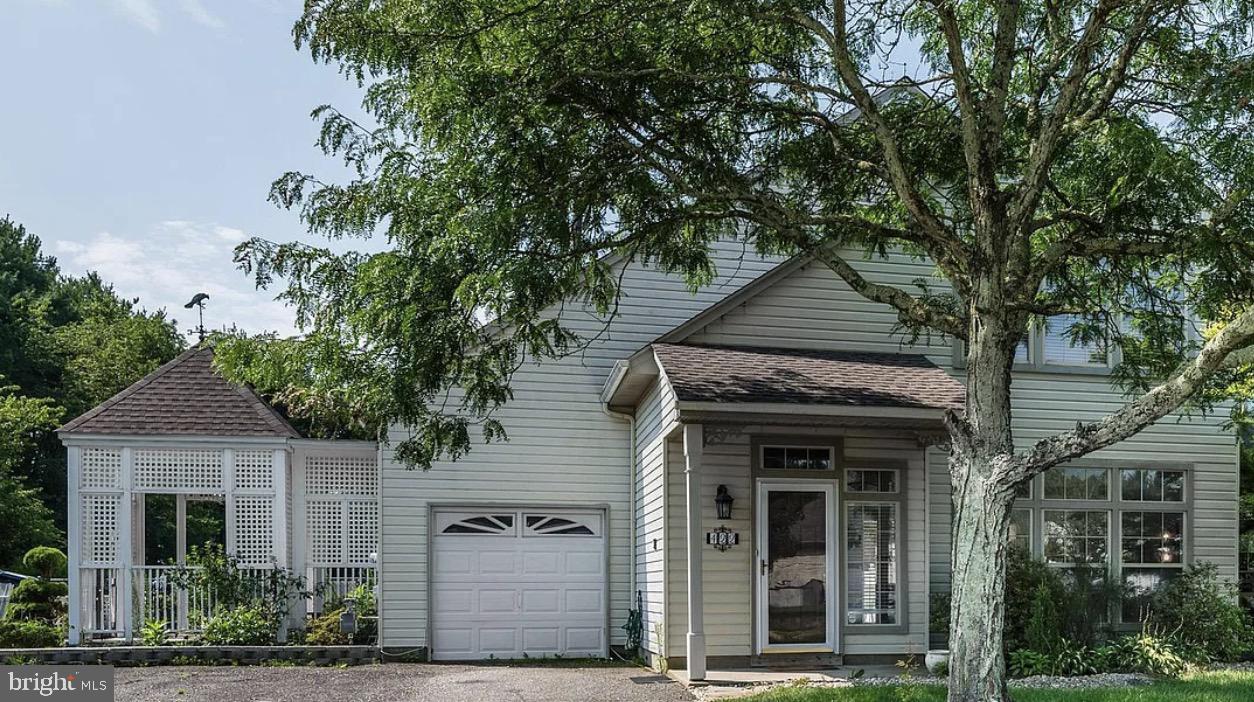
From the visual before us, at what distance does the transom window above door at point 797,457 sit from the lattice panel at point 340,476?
5805mm

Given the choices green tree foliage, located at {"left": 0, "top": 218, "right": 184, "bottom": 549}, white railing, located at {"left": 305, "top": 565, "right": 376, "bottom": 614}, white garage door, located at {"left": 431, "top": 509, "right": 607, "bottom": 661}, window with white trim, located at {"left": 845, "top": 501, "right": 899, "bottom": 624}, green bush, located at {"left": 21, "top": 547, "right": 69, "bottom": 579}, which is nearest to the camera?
window with white trim, located at {"left": 845, "top": 501, "right": 899, "bottom": 624}

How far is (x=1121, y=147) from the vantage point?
24.0 feet

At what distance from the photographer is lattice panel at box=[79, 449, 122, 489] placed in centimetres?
1376

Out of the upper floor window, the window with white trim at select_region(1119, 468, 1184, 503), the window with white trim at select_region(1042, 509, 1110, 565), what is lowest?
the window with white trim at select_region(1042, 509, 1110, 565)

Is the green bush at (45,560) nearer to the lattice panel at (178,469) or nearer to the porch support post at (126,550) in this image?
the porch support post at (126,550)

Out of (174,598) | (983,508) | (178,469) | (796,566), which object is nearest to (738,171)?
(983,508)

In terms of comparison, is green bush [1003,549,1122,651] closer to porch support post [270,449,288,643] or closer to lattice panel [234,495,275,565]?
porch support post [270,449,288,643]

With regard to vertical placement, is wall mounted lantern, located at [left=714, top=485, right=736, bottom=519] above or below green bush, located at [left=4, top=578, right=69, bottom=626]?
above

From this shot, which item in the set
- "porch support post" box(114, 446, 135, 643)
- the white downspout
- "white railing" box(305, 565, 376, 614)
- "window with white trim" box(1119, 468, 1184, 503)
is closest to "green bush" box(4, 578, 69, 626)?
"porch support post" box(114, 446, 135, 643)

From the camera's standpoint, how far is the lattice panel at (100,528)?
44.7ft

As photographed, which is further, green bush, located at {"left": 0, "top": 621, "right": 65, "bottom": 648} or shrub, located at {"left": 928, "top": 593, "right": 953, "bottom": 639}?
green bush, located at {"left": 0, "top": 621, "right": 65, "bottom": 648}

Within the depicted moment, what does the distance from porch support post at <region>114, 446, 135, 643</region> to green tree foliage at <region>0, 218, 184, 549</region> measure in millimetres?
13882

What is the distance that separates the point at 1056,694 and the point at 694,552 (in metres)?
3.61

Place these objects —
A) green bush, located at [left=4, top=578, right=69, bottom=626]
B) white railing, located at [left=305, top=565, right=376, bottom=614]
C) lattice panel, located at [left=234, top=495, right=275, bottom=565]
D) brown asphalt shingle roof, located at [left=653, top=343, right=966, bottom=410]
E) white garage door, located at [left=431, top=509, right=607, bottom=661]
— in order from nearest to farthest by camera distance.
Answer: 1. brown asphalt shingle roof, located at [left=653, top=343, right=966, bottom=410]
2. white garage door, located at [left=431, top=509, right=607, bottom=661]
3. lattice panel, located at [left=234, top=495, right=275, bottom=565]
4. white railing, located at [left=305, top=565, right=376, bottom=614]
5. green bush, located at [left=4, top=578, right=69, bottom=626]
